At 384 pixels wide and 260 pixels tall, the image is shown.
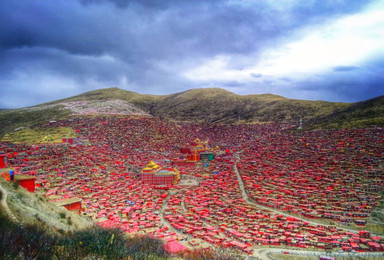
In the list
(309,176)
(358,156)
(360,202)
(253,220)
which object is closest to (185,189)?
(253,220)

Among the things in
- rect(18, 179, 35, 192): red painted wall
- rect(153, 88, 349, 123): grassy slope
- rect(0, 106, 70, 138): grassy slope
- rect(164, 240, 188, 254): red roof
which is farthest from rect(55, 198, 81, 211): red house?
rect(153, 88, 349, 123): grassy slope

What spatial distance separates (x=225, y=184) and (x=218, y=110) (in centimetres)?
6819

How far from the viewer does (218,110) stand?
100062 millimetres

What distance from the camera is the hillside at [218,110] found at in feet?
199

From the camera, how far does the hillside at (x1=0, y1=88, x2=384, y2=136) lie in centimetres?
6072

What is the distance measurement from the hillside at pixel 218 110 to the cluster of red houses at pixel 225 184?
16.9 metres

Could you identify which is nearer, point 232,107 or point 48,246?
point 48,246

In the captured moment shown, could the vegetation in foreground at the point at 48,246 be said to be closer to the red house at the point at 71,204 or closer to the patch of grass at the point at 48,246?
the patch of grass at the point at 48,246

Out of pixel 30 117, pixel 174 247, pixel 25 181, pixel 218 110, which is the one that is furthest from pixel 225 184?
pixel 30 117

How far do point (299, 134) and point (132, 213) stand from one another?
39.0 m

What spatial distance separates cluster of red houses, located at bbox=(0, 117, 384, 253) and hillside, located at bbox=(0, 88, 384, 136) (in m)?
16.9

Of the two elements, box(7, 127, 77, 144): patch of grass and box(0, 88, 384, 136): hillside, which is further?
box(0, 88, 384, 136): hillside

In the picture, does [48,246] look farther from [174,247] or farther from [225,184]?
[225,184]

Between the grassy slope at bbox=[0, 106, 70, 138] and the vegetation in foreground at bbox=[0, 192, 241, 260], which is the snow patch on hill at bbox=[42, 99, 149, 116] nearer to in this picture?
the grassy slope at bbox=[0, 106, 70, 138]
